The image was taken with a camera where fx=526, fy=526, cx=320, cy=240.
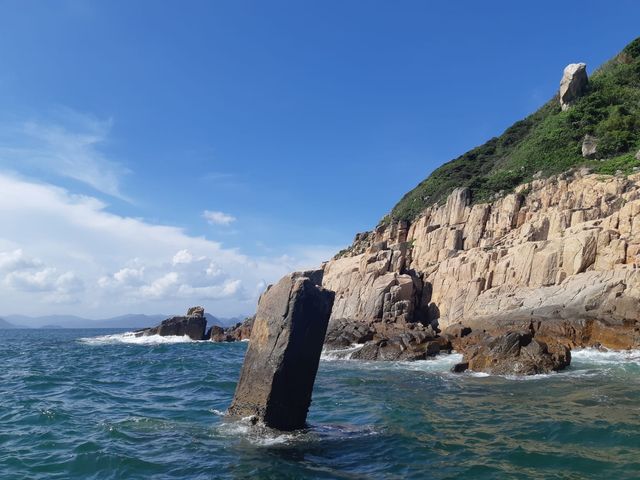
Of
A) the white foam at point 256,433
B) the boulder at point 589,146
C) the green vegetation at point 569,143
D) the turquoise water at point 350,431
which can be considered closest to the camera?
the turquoise water at point 350,431

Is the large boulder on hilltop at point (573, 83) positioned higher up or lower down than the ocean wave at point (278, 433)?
higher up

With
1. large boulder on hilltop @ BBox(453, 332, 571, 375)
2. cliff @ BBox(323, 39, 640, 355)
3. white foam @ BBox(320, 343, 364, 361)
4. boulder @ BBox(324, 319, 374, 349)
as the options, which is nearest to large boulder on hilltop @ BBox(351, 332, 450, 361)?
cliff @ BBox(323, 39, 640, 355)

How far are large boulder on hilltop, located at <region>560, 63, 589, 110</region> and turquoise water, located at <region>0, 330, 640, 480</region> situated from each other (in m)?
55.8

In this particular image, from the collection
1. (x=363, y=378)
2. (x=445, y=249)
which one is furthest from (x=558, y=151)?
(x=363, y=378)

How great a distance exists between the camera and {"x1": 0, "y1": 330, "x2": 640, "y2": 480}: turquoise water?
38.4 ft

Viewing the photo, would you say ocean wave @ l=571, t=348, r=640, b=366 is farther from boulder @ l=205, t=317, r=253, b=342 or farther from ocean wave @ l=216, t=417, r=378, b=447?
boulder @ l=205, t=317, r=253, b=342

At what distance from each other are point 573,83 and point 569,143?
12013 millimetres

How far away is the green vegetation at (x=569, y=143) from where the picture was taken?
188 ft

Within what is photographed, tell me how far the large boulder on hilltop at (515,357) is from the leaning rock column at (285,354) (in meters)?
15.4

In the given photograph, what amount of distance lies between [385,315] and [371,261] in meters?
9.72

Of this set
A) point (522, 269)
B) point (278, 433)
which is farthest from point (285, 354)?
point (522, 269)

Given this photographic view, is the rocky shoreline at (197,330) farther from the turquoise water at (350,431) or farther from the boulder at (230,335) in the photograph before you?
the turquoise water at (350,431)

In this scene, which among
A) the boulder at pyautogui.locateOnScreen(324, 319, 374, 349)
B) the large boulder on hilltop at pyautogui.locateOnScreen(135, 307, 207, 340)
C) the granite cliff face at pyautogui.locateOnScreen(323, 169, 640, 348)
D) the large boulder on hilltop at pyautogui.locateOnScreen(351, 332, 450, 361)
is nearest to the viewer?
the granite cliff face at pyautogui.locateOnScreen(323, 169, 640, 348)

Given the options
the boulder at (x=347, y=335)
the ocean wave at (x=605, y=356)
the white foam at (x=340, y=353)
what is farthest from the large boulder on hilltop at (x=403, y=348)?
the ocean wave at (x=605, y=356)
